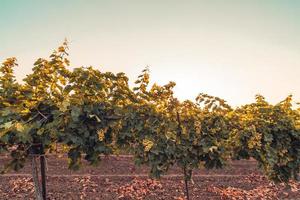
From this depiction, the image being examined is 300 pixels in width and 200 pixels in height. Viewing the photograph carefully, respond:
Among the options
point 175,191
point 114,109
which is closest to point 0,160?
point 175,191

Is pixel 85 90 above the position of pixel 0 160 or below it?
above

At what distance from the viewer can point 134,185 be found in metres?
12.7

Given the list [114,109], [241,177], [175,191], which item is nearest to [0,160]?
[175,191]

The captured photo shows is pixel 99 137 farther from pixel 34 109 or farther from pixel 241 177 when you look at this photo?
pixel 241 177

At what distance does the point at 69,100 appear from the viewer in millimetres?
6293

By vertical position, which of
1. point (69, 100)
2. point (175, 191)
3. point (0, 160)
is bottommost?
point (175, 191)

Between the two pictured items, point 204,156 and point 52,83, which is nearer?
point 52,83

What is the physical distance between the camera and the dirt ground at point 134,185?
39.5 feet

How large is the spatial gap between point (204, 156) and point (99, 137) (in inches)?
90.3

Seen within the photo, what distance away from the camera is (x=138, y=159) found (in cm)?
703

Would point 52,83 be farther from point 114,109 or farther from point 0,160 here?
point 0,160

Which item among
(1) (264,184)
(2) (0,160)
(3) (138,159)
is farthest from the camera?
(2) (0,160)

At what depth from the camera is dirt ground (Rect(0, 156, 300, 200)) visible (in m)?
12.0

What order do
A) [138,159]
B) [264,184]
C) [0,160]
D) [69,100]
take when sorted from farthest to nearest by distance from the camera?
[0,160], [264,184], [138,159], [69,100]
